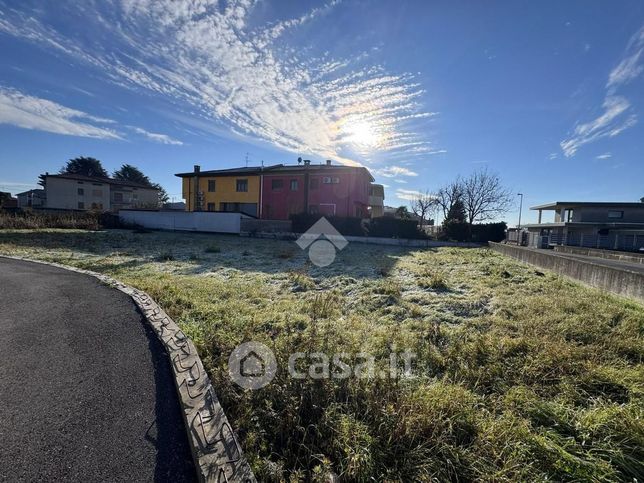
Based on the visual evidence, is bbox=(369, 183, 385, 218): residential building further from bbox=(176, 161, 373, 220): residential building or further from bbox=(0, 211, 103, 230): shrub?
bbox=(0, 211, 103, 230): shrub

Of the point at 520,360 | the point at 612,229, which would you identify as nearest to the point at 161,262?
the point at 520,360

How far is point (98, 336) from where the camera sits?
362cm

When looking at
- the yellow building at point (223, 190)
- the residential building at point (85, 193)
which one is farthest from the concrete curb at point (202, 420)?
the residential building at point (85, 193)

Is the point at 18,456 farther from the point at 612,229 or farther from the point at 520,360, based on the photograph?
the point at 612,229

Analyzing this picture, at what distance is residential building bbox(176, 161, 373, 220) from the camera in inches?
985

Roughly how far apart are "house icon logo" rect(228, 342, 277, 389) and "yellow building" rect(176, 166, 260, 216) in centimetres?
2478

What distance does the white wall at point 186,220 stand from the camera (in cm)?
2223

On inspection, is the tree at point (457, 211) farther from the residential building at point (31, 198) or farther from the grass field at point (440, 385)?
the residential building at point (31, 198)

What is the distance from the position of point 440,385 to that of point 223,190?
93.5 ft

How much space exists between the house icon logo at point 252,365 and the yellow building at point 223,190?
81.3ft

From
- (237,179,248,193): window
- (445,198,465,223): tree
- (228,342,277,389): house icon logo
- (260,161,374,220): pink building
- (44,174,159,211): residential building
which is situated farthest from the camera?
(44,174,159,211): residential building

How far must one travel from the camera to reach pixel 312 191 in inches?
1011

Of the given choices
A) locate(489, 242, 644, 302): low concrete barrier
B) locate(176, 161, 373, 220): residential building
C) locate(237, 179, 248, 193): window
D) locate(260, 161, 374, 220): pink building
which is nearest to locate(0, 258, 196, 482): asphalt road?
locate(489, 242, 644, 302): low concrete barrier

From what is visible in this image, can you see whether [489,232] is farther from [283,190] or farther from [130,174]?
[130,174]
